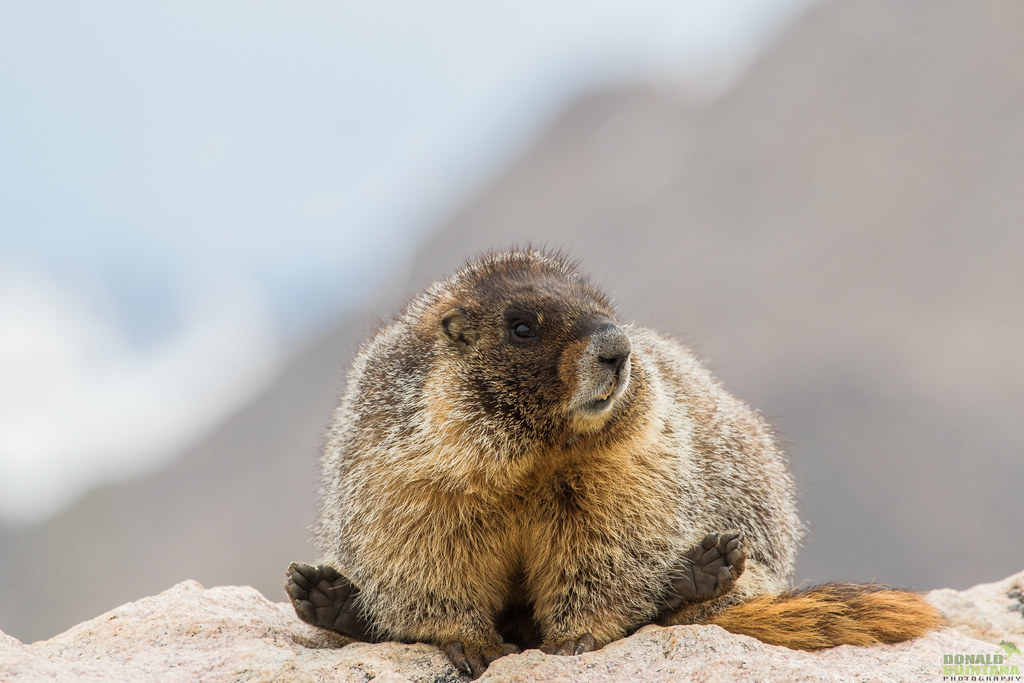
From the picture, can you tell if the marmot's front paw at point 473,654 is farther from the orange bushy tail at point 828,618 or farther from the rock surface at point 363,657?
the orange bushy tail at point 828,618

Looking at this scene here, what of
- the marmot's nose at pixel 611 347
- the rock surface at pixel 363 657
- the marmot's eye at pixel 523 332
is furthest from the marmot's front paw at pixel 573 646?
the marmot's eye at pixel 523 332

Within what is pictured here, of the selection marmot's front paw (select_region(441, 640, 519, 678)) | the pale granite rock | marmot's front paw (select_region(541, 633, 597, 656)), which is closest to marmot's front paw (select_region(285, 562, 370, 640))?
marmot's front paw (select_region(441, 640, 519, 678))

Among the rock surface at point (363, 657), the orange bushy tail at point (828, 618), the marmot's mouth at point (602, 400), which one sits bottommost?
the rock surface at point (363, 657)

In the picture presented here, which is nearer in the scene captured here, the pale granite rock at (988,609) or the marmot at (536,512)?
the marmot at (536,512)

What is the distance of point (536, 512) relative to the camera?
188 inches

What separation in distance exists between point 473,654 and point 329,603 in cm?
101

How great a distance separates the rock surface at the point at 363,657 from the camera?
3.99 meters

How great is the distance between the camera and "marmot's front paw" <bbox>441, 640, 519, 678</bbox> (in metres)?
4.49

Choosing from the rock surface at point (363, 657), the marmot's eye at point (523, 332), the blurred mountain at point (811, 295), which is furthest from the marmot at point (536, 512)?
the blurred mountain at point (811, 295)

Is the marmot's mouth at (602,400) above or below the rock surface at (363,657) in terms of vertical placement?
above

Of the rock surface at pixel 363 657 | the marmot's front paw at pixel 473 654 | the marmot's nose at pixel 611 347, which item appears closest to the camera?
the rock surface at pixel 363 657

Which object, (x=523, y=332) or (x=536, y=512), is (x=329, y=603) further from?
(x=523, y=332)

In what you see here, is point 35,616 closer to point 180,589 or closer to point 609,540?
point 180,589

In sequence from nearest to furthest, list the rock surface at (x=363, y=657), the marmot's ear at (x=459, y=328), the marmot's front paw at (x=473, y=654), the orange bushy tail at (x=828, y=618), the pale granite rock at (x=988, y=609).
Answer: the rock surface at (x=363, y=657), the marmot's front paw at (x=473, y=654), the orange bushy tail at (x=828, y=618), the marmot's ear at (x=459, y=328), the pale granite rock at (x=988, y=609)
